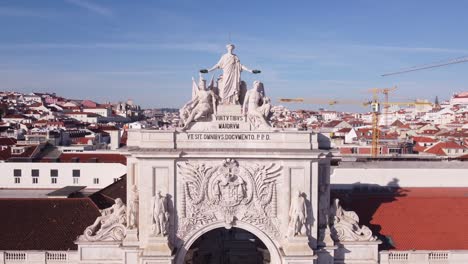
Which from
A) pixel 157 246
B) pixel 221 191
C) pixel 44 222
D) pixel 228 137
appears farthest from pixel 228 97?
pixel 44 222

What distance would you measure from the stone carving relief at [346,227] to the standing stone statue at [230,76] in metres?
8.03

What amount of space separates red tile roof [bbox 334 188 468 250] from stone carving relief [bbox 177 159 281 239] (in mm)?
6610

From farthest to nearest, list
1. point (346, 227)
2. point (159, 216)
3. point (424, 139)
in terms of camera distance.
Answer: point (424, 139)
point (346, 227)
point (159, 216)

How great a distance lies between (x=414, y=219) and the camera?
28.9 meters

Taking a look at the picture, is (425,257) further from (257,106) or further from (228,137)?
(228,137)

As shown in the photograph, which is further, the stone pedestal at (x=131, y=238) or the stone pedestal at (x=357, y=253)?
the stone pedestal at (x=357, y=253)

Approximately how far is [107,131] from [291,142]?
79.0 meters

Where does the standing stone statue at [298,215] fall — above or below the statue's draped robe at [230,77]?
below

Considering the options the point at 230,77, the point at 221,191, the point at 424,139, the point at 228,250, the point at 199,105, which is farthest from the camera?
the point at 424,139

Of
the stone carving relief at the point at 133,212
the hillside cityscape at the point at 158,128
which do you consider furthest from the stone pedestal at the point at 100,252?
the hillside cityscape at the point at 158,128

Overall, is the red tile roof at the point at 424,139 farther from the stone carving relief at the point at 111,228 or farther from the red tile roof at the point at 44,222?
the stone carving relief at the point at 111,228

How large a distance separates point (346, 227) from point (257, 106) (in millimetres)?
8079

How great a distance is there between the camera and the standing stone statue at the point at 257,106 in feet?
85.4

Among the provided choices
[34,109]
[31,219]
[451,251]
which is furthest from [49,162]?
[34,109]
